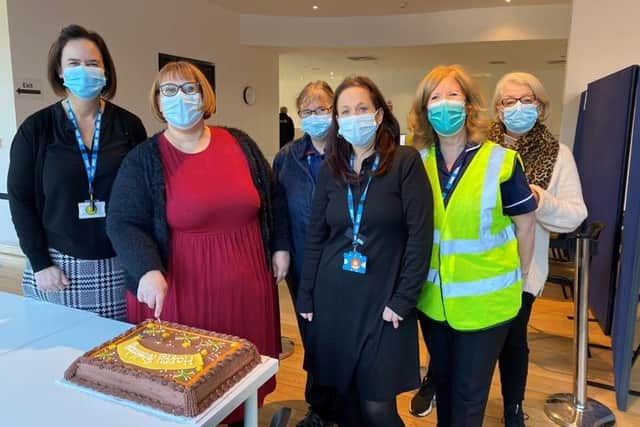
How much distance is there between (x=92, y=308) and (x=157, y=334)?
635mm

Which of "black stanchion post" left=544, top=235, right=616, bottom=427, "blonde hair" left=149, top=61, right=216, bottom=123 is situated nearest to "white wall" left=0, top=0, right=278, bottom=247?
"blonde hair" left=149, top=61, right=216, bottom=123

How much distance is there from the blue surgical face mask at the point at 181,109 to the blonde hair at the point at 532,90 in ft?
3.71

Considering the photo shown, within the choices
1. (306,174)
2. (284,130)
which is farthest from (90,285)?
(284,130)

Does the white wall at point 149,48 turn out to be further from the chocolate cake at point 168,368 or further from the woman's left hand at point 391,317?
the woman's left hand at point 391,317

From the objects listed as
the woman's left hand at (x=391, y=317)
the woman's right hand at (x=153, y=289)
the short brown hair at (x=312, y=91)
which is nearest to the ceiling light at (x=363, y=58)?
the short brown hair at (x=312, y=91)

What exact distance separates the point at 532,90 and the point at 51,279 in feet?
6.04

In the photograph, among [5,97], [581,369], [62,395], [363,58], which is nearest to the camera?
[62,395]

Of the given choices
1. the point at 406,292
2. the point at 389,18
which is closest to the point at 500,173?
the point at 406,292

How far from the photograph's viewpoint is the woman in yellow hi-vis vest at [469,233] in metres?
1.45

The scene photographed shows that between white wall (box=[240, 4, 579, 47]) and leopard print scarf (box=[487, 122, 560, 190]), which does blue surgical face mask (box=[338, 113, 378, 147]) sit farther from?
white wall (box=[240, 4, 579, 47])

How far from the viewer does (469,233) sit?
145cm

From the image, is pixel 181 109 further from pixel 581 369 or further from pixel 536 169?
pixel 581 369

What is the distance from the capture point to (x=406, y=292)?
1437mm

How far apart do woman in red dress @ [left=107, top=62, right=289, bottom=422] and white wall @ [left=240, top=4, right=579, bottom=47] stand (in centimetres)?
544
